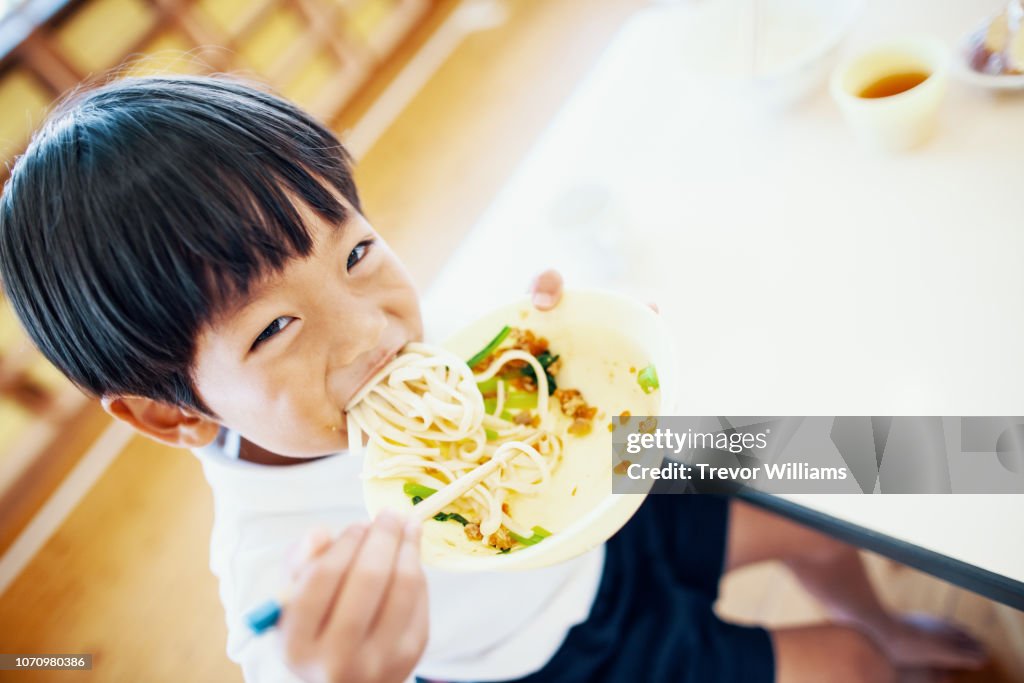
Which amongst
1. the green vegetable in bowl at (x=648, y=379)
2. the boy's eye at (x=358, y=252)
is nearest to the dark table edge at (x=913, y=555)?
the green vegetable in bowl at (x=648, y=379)

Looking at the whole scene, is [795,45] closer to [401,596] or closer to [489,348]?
[489,348]

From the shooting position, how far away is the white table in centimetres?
94

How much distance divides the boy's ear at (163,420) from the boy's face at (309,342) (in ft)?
0.24

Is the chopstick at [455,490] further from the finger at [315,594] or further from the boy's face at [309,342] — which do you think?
the boy's face at [309,342]

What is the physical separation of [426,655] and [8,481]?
2522 millimetres

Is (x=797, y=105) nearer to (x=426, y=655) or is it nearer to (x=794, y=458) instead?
(x=794, y=458)

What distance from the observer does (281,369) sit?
93 cm

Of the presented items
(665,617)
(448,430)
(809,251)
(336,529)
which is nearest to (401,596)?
(448,430)

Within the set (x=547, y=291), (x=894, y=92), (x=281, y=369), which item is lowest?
(x=281, y=369)

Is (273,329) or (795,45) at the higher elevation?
(795,45)

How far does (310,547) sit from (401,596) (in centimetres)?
11

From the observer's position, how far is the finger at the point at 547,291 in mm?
1074

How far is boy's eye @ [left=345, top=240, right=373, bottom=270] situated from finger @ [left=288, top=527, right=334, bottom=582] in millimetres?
381

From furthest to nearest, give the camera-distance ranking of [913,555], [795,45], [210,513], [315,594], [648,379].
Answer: [210,513] < [795,45] < [648,379] < [913,555] < [315,594]
